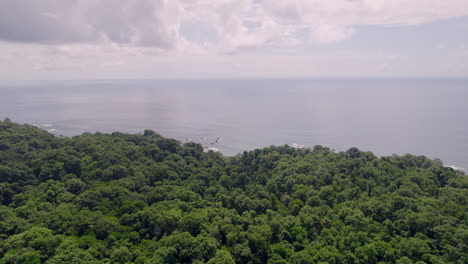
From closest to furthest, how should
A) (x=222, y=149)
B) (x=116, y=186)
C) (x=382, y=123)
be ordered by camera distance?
(x=116, y=186) → (x=222, y=149) → (x=382, y=123)

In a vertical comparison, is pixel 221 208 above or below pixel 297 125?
below

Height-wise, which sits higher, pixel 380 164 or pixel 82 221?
pixel 380 164

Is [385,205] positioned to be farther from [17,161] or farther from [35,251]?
[17,161]

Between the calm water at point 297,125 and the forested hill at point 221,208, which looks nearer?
the forested hill at point 221,208

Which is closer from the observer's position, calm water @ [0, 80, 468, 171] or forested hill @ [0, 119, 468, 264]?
forested hill @ [0, 119, 468, 264]

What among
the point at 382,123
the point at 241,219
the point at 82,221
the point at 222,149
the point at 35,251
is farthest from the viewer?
the point at 382,123

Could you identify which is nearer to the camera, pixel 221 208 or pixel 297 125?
pixel 221 208

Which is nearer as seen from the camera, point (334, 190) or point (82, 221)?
point (82, 221)

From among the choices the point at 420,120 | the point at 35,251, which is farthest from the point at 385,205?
the point at 420,120
